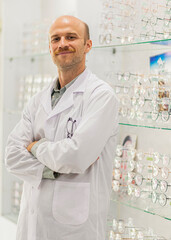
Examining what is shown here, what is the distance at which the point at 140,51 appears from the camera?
2604 millimetres

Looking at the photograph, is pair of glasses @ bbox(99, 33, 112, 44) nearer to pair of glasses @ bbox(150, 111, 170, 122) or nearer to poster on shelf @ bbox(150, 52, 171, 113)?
poster on shelf @ bbox(150, 52, 171, 113)

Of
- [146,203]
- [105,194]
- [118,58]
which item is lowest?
[146,203]

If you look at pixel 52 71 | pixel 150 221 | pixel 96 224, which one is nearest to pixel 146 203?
pixel 150 221

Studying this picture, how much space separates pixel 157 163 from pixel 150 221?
0.46 m

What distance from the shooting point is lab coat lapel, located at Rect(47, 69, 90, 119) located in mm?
2092

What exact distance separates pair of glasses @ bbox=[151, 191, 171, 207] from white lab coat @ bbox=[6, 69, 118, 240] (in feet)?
1.09

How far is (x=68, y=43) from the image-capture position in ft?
6.89

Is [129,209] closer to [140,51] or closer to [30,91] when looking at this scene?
[140,51]

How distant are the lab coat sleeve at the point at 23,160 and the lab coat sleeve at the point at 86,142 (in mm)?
95

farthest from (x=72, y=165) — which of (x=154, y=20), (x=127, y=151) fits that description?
(x=154, y=20)

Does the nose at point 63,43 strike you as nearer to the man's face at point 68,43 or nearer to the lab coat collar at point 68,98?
the man's face at point 68,43

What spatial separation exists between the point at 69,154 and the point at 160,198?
67cm

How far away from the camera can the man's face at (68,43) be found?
210 cm

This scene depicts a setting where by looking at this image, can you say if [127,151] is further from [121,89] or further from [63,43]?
[63,43]
